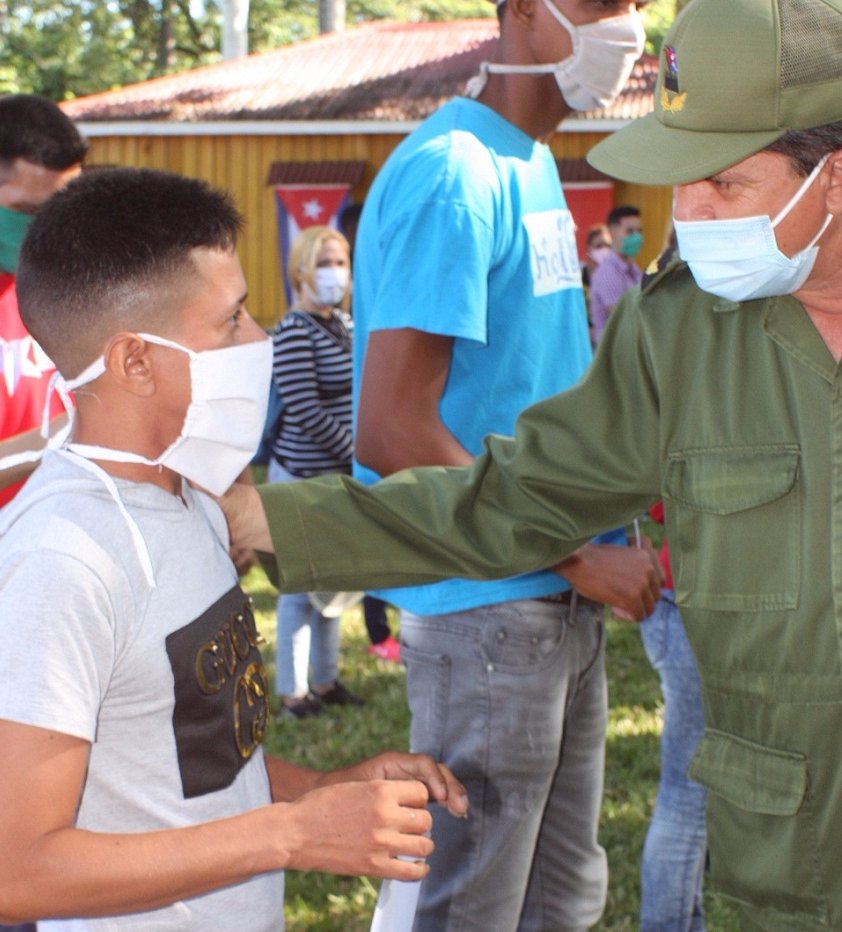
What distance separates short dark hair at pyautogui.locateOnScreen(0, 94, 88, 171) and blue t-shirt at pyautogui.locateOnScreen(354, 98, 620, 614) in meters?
1.21

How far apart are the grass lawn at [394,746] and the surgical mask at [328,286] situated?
5.78 feet

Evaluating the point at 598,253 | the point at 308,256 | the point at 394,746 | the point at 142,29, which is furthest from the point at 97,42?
the point at 394,746

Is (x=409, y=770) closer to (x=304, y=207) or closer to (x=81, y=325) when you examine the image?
(x=81, y=325)

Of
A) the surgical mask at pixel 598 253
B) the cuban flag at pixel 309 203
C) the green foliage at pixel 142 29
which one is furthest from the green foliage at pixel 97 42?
the surgical mask at pixel 598 253

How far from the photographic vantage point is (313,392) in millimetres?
5590

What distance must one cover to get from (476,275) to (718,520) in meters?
0.73

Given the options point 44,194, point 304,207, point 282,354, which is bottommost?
point 304,207

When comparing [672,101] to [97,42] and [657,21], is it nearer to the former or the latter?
[657,21]

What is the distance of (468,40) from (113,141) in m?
6.05

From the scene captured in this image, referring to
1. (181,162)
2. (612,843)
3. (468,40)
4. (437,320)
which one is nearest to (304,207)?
(181,162)

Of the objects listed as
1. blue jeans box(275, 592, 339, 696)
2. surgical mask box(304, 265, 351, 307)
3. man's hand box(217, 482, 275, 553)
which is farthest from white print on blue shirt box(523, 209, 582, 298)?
surgical mask box(304, 265, 351, 307)

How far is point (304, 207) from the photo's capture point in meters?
19.3

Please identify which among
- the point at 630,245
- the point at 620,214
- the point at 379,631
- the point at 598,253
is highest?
the point at 620,214

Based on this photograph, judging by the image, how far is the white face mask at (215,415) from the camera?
189 cm
